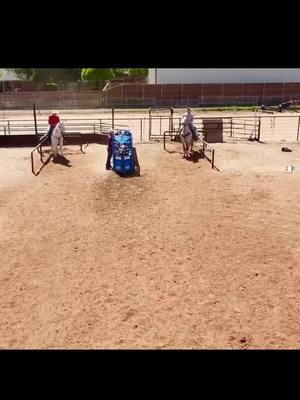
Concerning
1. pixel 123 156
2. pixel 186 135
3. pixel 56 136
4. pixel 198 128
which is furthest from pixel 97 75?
pixel 123 156

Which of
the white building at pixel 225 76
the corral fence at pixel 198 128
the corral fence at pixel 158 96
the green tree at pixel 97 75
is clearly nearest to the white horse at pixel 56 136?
the corral fence at pixel 198 128

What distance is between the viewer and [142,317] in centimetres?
714

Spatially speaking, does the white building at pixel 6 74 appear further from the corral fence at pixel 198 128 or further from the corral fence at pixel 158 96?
the corral fence at pixel 198 128

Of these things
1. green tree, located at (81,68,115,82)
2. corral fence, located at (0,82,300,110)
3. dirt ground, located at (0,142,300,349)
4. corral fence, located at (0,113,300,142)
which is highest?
green tree, located at (81,68,115,82)

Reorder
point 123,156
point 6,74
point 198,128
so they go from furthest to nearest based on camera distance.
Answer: point 6,74 → point 198,128 → point 123,156

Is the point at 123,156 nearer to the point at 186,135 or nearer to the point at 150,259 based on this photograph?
the point at 186,135

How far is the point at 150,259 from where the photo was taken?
30.1ft

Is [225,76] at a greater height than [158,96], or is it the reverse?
[225,76]

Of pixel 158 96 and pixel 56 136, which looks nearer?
pixel 56 136

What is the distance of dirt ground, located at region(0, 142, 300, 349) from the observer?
6.77m

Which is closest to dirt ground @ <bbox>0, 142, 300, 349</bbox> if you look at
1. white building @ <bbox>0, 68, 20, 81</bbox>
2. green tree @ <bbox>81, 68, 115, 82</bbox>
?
green tree @ <bbox>81, 68, 115, 82</bbox>

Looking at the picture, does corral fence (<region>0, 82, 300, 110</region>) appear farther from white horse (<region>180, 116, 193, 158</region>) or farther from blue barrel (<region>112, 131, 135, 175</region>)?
blue barrel (<region>112, 131, 135, 175</region>)
